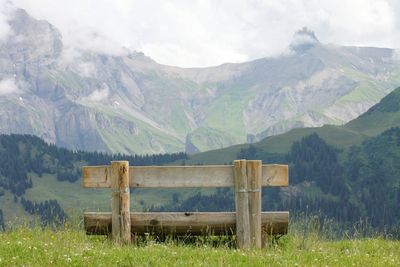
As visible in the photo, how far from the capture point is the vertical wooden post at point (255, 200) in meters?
14.2

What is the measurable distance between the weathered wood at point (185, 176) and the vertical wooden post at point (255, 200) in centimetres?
29

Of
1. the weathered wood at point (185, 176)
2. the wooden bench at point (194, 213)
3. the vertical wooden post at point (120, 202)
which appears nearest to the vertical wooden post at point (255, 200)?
the wooden bench at point (194, 213)

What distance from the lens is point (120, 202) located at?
14625mm

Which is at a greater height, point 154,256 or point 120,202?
point 120,202

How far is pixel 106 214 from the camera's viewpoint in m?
14.9

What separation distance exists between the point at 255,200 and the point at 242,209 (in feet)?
1.35

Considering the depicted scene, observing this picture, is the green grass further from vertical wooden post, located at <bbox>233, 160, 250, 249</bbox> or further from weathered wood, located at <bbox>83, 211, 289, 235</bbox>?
vertical wooden post, located at <bbox>233, 160, 250, 249</bbox>

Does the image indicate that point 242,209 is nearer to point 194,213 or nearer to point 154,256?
point 194,213

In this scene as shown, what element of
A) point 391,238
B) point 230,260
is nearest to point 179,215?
point 230,260

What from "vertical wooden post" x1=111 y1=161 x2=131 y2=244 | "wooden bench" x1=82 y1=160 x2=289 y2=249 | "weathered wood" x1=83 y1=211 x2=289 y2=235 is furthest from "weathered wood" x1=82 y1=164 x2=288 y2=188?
"weathered wood" x1=83 y1=211 x2=289 y2=235

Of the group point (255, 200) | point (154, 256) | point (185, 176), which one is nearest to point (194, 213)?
point (185, 176)

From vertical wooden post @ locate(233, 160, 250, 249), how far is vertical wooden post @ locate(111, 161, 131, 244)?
2.92 metres

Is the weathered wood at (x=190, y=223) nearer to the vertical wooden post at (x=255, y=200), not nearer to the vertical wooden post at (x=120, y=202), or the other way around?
the vertical wooden post at (x=120, y=202)

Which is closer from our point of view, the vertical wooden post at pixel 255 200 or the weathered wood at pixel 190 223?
the vertical wooden post at pixel 255 200
